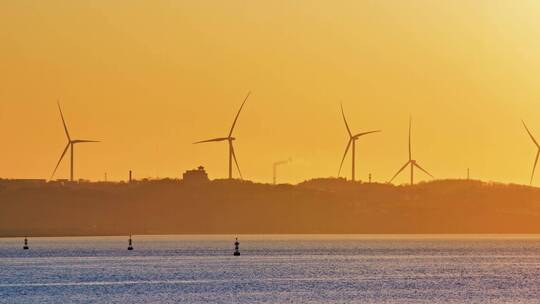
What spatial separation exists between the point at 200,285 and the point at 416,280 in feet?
101

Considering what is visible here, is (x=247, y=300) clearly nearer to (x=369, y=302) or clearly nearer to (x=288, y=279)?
(x=369, y=302)

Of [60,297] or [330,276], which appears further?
[330,276]

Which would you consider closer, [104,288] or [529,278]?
[104,288]

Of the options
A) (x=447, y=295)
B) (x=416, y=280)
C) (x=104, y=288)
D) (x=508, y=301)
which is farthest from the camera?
(x=416, y=280)

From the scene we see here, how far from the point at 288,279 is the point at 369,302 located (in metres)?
44.2

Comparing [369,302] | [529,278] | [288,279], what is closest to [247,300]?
[369,302]

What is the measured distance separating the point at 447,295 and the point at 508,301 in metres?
12.3

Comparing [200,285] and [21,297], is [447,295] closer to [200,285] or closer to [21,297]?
[200,285]

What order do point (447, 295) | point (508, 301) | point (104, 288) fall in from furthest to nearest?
point (104, 288) < point (447, 295) < point (508, 301)

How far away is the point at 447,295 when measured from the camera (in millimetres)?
156875

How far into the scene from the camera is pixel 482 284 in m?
179

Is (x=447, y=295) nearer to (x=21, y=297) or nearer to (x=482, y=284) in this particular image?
(x=482, y=284)

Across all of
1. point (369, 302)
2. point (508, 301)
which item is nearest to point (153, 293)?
point (369, 302)

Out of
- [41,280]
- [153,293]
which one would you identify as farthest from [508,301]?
[41,280]
